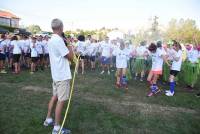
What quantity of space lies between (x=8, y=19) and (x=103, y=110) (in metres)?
96.7

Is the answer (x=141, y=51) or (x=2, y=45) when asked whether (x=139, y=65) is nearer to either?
(x=141, y=51)

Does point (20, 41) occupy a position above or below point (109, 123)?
above

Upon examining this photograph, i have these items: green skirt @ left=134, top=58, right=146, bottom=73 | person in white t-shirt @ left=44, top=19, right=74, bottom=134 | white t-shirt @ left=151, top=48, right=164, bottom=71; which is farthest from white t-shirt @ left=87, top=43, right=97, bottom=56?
person in white t-shirt @ left=44, top=19, right=74, bottom=134

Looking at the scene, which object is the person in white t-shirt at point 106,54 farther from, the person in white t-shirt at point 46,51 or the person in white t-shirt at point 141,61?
the person in white t-shirt at point 46,51

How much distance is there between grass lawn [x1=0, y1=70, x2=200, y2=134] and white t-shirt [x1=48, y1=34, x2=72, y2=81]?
1346 millimetres

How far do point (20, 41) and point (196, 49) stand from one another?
957cm

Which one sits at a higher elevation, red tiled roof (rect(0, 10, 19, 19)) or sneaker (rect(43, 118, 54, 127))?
red tiled roof (rect(0, 10, 19, 19))

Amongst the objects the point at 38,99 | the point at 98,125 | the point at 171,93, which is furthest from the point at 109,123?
the point at 171,93

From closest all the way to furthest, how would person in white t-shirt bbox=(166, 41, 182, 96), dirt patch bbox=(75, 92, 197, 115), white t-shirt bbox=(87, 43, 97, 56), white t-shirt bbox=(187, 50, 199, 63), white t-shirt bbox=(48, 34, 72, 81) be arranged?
white t-shirt bbox=(48, 34, 72, 81) < dirt patch bbox=(75, 92, 197, 115) < person in white t-shirt bbox=(166, 41, 182, 96) < white t-shirt bbox=(187, 50, 199, 63) < white t-shirt bbox=(87, 43, 97, 56)

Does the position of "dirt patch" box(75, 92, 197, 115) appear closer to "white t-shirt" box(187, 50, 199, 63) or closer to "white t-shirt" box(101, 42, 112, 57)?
"white t-shirt" box(187, 50, 199, 63)

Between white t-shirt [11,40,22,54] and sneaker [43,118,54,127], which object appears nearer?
sneaker [43,118,54,127]

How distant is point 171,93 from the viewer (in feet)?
34.3

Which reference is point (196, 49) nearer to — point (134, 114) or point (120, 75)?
point (120, 75)

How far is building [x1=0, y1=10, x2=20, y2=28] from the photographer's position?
91.8m
